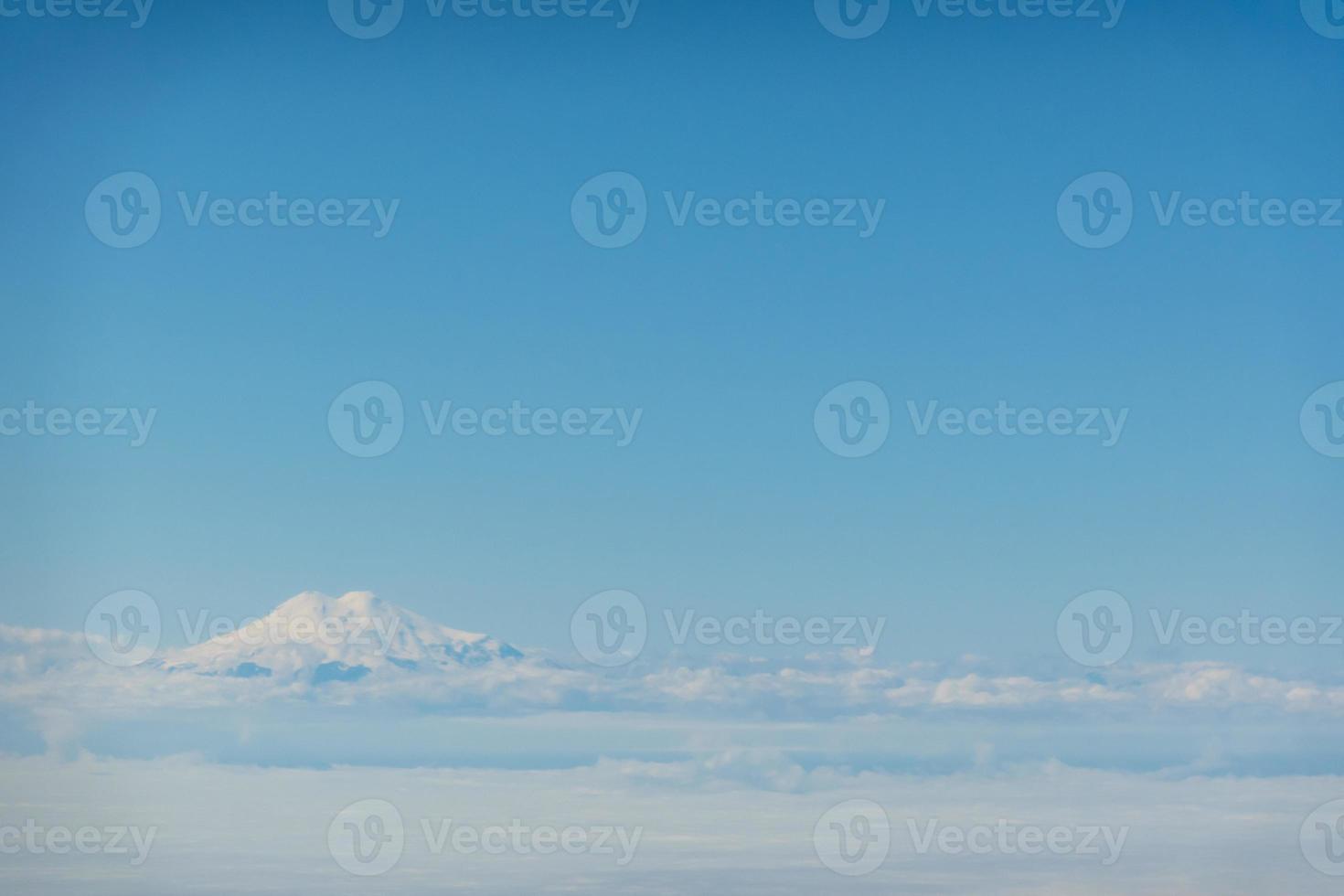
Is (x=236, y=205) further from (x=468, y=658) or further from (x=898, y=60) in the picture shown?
(x=898, y=60)

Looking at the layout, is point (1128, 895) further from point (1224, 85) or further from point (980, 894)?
point (1224, 85)

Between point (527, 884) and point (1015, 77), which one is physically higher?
point (1015, 77)

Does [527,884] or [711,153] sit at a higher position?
[711,153]

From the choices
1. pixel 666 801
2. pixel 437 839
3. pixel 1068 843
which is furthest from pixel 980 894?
pixel 437 839

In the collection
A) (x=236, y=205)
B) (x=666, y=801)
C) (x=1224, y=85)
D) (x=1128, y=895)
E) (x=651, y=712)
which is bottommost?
(x=1128, y=895)

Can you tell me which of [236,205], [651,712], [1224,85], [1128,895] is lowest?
[1128,895]

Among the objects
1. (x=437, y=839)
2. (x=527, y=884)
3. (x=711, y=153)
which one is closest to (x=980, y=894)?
(x=527, y=884)
